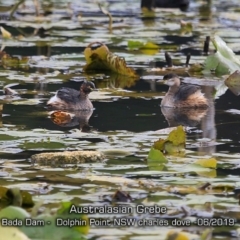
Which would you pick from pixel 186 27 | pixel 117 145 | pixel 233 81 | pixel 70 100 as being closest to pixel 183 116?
pixel 70 100

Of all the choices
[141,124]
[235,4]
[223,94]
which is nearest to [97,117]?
[141,124]

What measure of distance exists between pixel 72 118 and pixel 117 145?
1778 millimetres

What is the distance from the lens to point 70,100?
29.5 feet

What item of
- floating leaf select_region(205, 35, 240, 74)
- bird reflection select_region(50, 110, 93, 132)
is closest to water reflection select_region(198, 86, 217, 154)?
floating leaf select_region(205, 35, 240, 74)

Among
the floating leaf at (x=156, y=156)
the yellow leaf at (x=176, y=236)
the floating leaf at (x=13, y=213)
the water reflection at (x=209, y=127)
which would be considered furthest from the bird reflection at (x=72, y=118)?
the yellow leaf at (x=176, y=236)

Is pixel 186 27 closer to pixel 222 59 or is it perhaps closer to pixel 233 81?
pixel 222 59

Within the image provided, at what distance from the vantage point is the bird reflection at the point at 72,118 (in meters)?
7.88

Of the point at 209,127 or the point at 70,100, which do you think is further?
the point at 70,100

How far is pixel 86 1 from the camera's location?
22344 millimetres

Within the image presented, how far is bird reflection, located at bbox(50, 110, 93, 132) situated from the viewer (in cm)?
788

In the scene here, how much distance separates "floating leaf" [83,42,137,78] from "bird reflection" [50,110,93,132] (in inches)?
82.5

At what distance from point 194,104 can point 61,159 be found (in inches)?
130

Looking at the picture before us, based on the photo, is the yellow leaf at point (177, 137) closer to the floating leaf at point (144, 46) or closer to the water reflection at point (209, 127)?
the water reflection at point (209, 127)

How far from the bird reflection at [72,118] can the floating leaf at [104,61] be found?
2096mm
